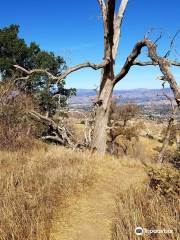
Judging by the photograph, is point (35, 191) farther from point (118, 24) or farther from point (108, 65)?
point (118, 24)

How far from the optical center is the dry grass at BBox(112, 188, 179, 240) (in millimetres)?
4578

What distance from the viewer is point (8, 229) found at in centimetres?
498

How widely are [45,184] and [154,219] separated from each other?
265 centimetres

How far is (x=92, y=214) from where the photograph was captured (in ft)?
20.5

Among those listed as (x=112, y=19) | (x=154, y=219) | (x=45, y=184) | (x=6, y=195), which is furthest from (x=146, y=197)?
(x=112, y=19)

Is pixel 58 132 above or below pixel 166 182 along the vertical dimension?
below

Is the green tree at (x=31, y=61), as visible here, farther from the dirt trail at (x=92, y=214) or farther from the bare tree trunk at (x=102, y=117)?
the dirt trail at (x=92, y=214)

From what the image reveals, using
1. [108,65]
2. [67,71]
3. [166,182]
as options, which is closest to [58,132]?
[108,65]

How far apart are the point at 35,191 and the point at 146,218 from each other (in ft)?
7.58

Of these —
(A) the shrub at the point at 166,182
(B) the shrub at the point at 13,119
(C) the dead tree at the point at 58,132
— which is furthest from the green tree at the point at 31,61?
(A) the shrub at the point at 166,182

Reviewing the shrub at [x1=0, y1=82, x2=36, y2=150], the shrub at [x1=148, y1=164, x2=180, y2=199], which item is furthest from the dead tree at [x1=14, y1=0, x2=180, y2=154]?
the shrub at [x1=148, y1=164, x2=180, y2=199]

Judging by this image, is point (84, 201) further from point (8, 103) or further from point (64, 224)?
point (8, 103)

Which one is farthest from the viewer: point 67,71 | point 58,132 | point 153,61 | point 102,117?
point 58,132

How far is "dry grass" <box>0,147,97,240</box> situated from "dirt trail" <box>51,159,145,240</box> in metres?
0.20
